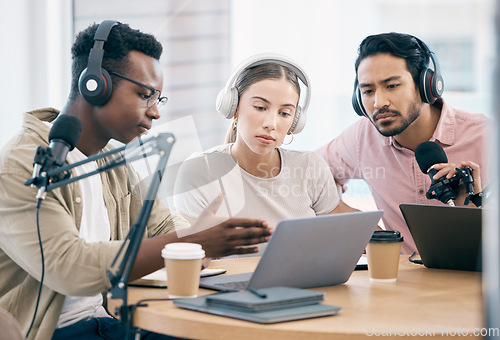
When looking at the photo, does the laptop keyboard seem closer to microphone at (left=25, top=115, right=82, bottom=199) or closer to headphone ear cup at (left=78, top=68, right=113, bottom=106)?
microphone at (left=25, top=115, right=82, bottom=199)

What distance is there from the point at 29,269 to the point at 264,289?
54 cm

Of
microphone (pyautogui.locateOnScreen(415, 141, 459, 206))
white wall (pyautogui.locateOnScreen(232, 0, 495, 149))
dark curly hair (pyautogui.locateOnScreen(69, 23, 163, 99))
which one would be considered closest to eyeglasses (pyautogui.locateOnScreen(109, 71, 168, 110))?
dark curly hair (pyautogui.locateOnScreen(69, 23, 163, 99))

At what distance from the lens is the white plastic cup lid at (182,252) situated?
42.9 inches

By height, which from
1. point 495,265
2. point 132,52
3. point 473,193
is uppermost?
point 132,52

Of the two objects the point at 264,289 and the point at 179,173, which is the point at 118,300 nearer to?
the point at 264,289

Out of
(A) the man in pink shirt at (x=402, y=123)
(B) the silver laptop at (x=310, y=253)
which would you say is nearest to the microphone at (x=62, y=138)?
(B) the silver laptop at (x=310, y=253)

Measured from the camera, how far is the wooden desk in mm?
902

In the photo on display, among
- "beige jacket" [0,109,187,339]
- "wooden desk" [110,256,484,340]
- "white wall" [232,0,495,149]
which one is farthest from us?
"white wall" [232,0,495,149]

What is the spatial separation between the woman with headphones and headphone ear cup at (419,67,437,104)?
0.46 meters

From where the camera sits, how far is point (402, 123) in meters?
2.15

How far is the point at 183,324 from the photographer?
95 centimetres

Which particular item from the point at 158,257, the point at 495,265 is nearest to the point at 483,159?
the point at 158,257

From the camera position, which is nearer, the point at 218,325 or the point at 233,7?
the point at 218,325

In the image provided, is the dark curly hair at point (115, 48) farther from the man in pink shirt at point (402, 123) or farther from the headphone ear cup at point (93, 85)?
the man in pink shirt at point (402, 123)
